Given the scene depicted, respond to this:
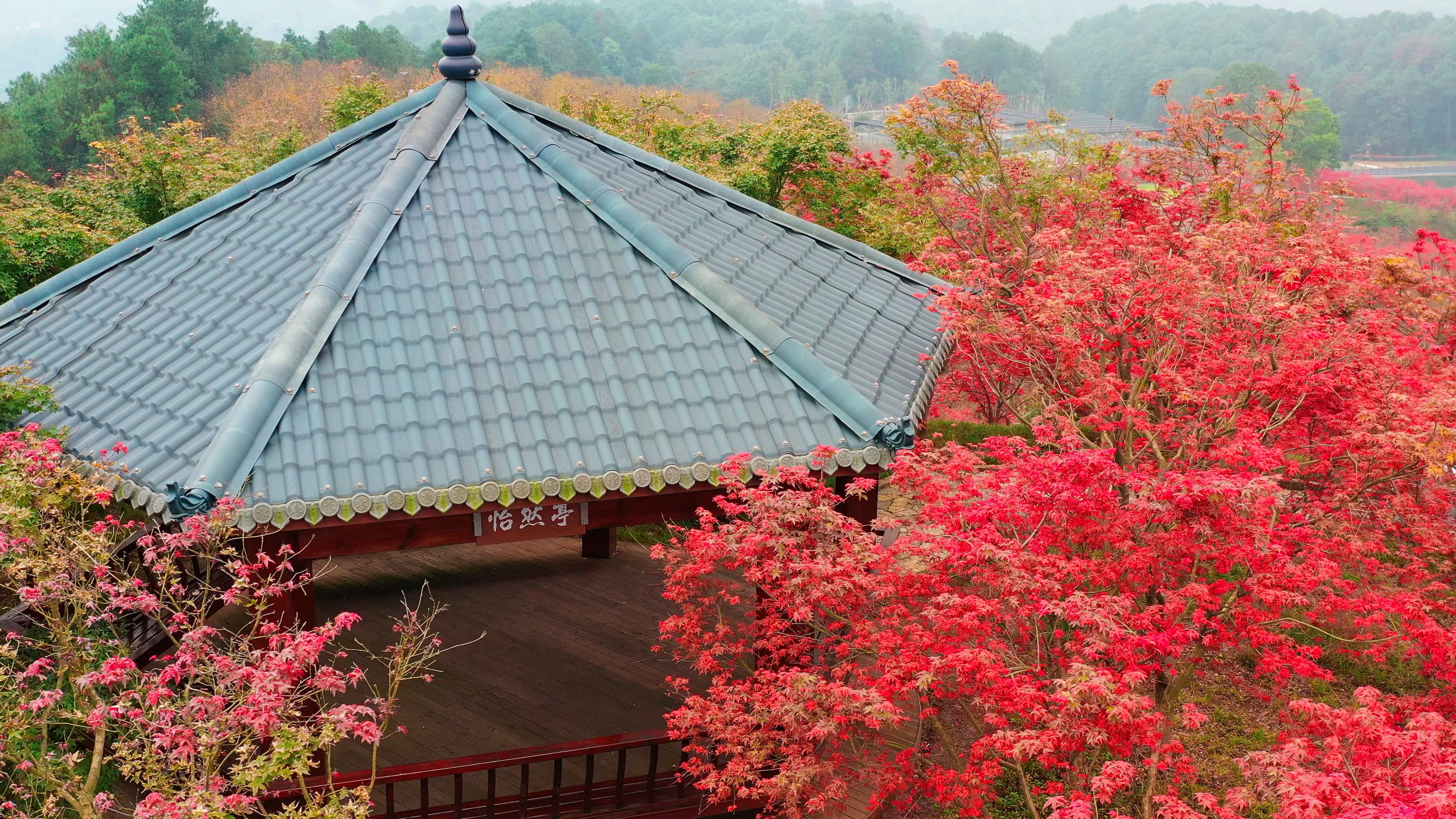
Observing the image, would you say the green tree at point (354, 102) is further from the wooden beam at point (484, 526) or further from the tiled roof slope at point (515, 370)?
the wooden beam at point (484, 526)

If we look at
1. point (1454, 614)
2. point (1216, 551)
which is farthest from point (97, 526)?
point (1454, 614)

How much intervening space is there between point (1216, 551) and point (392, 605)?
32.5 ft

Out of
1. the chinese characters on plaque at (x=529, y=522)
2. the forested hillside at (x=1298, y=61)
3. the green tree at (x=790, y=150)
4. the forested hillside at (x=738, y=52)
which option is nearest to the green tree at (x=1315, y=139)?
the forested hillside at (x=1298, y=61)

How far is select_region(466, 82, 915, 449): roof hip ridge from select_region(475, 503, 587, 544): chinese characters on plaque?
2095 millimetres

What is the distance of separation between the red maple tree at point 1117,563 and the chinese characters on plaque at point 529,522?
89 cm

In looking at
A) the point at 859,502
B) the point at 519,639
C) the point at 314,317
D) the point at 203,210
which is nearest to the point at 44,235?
the point at 203,210

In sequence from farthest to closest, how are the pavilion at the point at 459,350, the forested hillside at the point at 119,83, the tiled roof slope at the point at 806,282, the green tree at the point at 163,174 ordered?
the forested hillside at the point at 119,83 → the green tree at the point at 163,174 → the tiled roof slope at the point at 806,282 → the pavilion at the point at 459,350

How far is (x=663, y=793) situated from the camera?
9.32 m

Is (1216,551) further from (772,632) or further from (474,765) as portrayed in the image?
(474,765)

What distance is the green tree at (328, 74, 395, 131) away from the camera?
68.0ft

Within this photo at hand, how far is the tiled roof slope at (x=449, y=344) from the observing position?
290 inches

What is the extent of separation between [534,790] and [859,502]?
4.25m

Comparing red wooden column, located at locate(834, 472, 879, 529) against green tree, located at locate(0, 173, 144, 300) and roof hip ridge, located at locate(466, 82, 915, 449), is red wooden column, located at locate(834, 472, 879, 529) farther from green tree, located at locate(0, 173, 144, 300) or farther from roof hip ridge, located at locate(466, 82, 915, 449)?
green tree, located at locate(0, 173, 144, 300)

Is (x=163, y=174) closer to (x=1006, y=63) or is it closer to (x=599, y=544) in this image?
(x=599, y=544)
